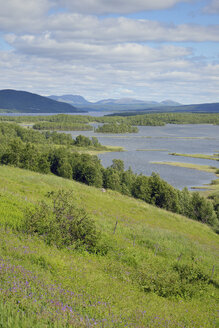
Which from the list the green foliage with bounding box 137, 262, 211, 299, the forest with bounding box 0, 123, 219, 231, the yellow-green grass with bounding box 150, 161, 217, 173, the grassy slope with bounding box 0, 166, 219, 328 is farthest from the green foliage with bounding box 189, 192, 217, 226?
the yellow-green grass with bounding box 150, 161, 217, 173

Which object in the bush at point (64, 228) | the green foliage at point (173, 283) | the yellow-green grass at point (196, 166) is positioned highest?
the bush at point (64, 228)

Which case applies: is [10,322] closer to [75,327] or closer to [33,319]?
[33,319]

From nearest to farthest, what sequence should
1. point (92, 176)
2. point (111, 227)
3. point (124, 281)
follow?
point (124, 281)
point (111, 227)
point (92, 176)

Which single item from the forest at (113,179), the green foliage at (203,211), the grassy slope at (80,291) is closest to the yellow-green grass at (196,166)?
the forest at (113,179)

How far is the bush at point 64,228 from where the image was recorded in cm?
1215

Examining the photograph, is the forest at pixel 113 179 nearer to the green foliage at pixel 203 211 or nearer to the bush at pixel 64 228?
the green foliage at pixel 203 211

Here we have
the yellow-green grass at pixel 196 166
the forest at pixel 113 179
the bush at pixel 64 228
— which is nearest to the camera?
the bush at pixel 64 228

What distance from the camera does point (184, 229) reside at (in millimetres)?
30109

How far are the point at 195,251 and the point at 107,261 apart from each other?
10449 millimetres

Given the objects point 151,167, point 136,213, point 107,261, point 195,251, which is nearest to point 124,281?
point 107,261

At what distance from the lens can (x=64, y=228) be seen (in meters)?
12.7

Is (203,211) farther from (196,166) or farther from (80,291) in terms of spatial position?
(196,166)

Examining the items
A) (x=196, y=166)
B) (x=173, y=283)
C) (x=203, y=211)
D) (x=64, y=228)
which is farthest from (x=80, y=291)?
(x=196, y=166)

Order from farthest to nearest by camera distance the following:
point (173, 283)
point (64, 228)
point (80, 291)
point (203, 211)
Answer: point (203, 211) < point (64, 228) < point (173, 283) < point (80, 291)
